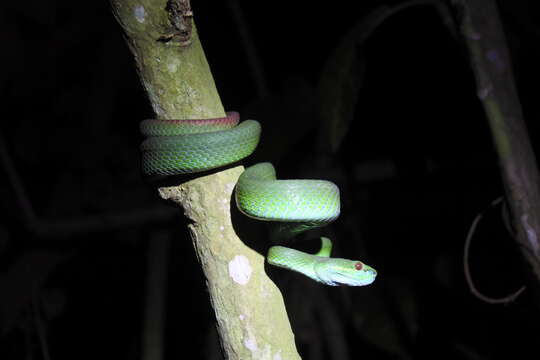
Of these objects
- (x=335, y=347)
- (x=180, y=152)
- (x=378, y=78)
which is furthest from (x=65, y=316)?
(x=378, y=78)

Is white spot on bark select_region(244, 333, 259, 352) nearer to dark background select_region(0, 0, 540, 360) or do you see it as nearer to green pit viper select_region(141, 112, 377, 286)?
green pit viper select_region(141, 112, 377, 286)

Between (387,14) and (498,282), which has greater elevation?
(387,14)

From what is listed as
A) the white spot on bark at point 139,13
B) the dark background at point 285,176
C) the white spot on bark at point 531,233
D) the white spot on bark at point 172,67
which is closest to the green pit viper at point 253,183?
the white spot on bark at point 172,67

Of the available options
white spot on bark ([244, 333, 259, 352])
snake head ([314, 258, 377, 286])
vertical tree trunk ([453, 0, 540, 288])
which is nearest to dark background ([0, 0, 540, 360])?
vertical tree trunk ([453, 0, 540, 288])

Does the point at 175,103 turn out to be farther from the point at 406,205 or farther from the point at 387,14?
the point at 406,205

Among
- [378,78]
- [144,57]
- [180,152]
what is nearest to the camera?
[144,57]

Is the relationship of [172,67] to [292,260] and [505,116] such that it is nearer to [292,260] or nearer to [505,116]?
[292,260]

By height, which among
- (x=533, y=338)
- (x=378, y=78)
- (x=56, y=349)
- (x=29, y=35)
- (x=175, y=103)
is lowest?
(x=533, y=338)

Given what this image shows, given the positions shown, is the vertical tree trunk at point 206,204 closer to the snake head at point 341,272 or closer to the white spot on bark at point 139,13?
the white spot on bark at point 139,13
